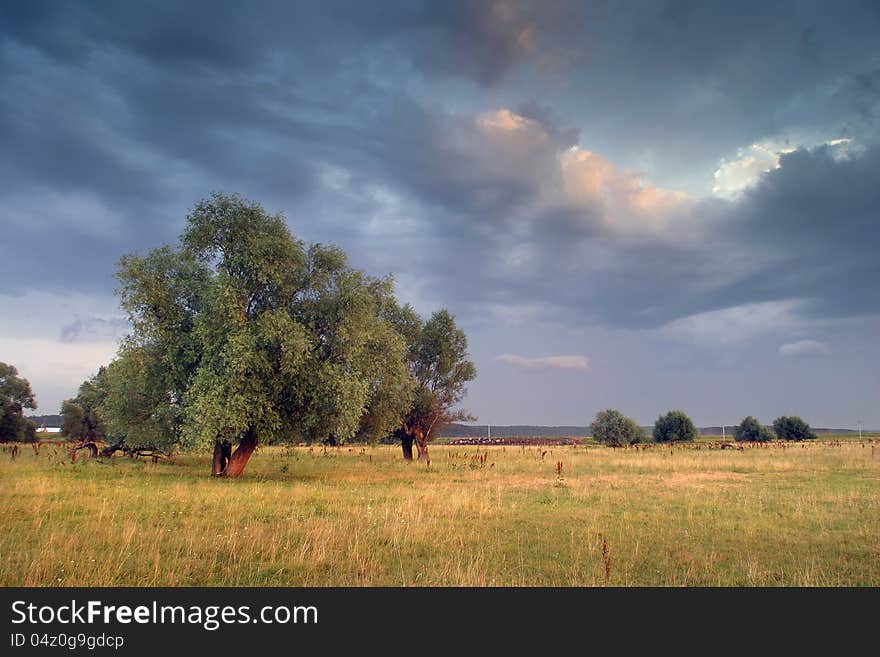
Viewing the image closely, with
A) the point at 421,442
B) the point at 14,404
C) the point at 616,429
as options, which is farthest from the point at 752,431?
the point at 14,404

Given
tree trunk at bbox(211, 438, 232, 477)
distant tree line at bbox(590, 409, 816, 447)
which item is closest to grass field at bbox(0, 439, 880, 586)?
tree trunk at bbox(211, 438, 232, 477)

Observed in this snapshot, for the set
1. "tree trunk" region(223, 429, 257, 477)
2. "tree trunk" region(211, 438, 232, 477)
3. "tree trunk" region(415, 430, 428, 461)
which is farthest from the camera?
"tree trunk" region(415, 430, 428, 461)

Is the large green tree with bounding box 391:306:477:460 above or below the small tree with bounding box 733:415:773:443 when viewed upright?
above

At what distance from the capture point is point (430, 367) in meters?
54.5

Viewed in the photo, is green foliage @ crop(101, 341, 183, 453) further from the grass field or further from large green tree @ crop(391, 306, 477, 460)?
large green tree @ crop(391, 306, 477, 460)

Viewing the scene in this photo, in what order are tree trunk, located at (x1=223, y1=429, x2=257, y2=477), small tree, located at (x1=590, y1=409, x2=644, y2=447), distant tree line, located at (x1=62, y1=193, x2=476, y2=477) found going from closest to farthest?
distant tree line, located at (x1=62, y1=193, x2=476, y2=477)
tree trunk, located at (x1=223, y1=429, x2=257, y2=477)
small tree, located at (x1=590, y1=409, x2=644, y2=447)

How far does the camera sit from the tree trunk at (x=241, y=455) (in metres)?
29.7

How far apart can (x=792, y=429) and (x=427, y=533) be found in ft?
440

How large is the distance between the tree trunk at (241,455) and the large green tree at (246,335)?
0.18 ft

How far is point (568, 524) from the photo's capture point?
16031 millimetres

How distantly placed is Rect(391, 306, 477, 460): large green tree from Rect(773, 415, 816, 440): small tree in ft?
332

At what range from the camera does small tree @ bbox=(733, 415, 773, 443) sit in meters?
123

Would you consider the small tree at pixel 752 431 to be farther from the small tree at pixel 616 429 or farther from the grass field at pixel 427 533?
the grass field at pixel 427 533
